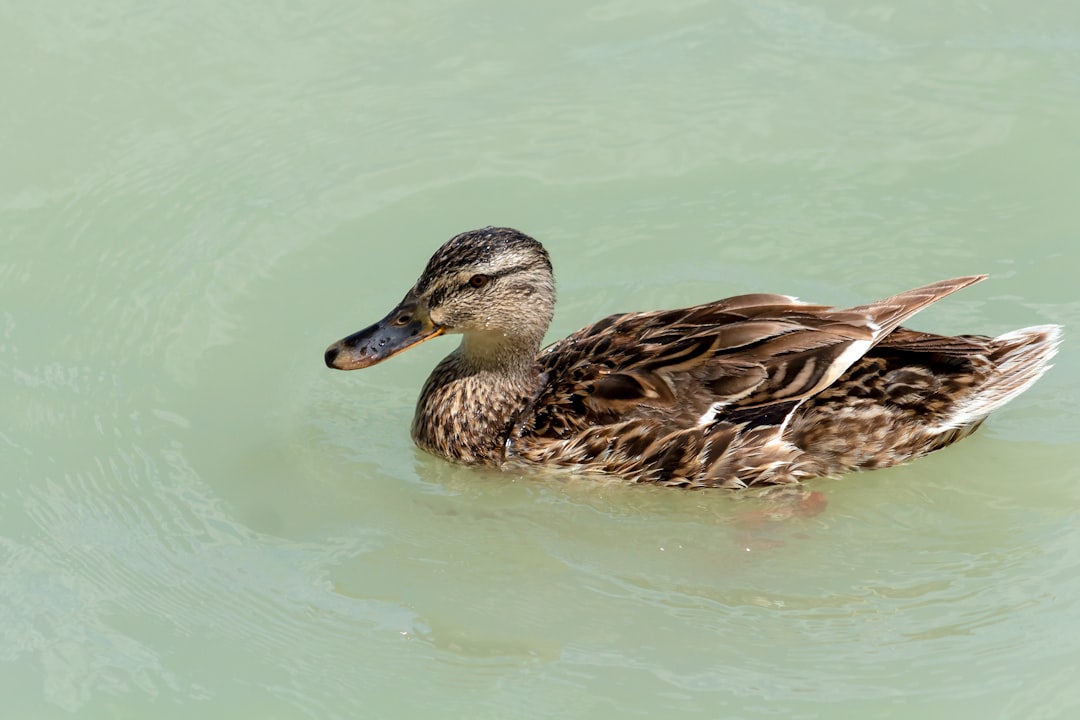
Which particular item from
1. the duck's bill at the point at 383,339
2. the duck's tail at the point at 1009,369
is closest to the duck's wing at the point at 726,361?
the duck's tail at the point at 1009,369

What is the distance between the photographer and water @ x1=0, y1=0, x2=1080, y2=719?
20.4 feet

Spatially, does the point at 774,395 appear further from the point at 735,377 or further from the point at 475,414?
the point at 475,414

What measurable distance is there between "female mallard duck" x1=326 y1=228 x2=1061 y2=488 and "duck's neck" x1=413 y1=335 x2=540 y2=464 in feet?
0.66

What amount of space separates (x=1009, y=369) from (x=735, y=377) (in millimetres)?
1400

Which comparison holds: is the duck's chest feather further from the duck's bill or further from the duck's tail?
the duck's tail

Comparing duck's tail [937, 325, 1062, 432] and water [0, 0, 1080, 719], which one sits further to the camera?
duck's tail [937, 325, 1062, 432]

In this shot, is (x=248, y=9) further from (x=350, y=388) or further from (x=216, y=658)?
(x=216, y=658)

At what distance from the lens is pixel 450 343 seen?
885cm

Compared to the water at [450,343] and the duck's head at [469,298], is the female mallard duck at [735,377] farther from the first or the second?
the water at [450,343]

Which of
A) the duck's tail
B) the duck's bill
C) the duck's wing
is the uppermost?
the duck's bill

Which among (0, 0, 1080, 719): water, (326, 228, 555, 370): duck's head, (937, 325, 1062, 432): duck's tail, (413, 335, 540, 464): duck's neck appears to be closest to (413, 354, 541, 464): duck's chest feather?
(413, 335, 540, 464): duck's neck

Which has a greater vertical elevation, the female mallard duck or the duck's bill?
the duck's bill

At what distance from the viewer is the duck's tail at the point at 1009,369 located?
23.4 feet

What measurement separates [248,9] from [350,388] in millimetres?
3848
